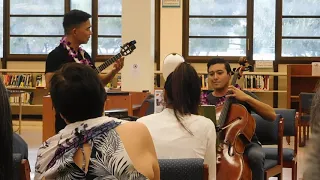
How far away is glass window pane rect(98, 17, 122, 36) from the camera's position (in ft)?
35.1

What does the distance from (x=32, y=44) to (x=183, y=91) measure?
8.65 meters

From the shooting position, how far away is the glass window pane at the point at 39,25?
10.8 metres

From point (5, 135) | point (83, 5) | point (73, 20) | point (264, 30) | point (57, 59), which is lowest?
point (5, 135)

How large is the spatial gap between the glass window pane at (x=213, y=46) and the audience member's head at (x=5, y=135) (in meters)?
9.11

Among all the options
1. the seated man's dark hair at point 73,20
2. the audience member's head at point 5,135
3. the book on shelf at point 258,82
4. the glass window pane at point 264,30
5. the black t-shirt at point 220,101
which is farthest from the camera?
the glass window pane at point 264,30

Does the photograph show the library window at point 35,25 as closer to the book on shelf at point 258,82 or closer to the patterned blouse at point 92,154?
the book on shelf at point 258,82

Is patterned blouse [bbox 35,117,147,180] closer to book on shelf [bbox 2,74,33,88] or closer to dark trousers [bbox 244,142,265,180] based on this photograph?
dark trousers [bbox 244,142,265,180]

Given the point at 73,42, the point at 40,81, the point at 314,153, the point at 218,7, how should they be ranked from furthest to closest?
the point at 40,81 → the point at 218,7 → the point at 73,42 → the point at 314,153

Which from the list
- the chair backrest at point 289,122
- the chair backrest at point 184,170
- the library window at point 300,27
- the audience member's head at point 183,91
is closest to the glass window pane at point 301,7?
the library window at point 300,27

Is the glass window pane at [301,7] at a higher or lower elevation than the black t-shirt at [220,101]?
higher

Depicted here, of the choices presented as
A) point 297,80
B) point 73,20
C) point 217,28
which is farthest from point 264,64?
point 73,20

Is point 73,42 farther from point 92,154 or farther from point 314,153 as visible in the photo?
point 314,153

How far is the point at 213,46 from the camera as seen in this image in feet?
34.3

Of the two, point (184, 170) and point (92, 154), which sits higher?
point (92, 154)
